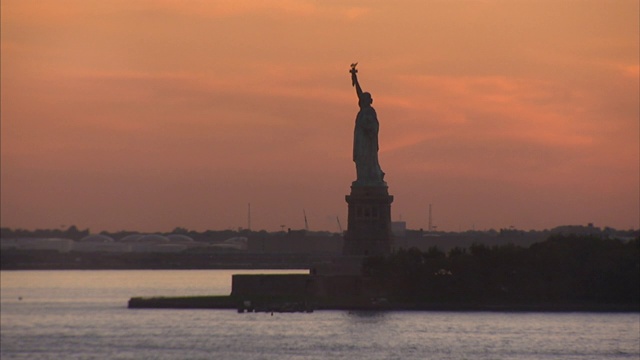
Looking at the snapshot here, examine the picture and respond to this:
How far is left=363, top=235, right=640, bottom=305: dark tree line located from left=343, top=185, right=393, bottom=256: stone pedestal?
167 cm

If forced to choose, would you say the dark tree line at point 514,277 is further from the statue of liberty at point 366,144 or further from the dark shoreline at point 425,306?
the statue of liberty at point 366,144

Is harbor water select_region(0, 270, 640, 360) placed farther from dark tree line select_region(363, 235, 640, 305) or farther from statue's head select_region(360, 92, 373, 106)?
statue's head select_region(360, 92, 373, 106)

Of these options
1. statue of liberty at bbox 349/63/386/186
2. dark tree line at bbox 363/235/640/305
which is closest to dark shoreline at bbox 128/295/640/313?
dark tree line at bbox 363/235/640/305

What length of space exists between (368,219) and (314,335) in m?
22.1

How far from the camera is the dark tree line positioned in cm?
9969

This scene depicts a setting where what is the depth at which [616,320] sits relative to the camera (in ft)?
294

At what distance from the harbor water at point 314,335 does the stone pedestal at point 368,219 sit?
7.14 metres

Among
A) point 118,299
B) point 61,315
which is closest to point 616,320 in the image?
point 61,315

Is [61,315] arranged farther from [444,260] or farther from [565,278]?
[565,278]

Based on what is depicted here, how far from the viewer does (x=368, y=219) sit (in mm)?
102625

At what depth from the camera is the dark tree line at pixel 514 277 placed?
99.7 metres

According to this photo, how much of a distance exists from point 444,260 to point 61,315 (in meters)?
20.9

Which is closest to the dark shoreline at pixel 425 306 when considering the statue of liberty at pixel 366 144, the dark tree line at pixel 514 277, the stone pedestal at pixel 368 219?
the dark tree line at pixel 514 277

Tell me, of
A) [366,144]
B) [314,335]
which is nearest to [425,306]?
[366,144]
